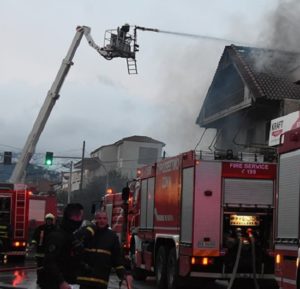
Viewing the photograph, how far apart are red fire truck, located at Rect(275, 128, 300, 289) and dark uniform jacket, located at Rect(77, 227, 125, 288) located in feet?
8.61

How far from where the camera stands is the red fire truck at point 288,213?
7.68m

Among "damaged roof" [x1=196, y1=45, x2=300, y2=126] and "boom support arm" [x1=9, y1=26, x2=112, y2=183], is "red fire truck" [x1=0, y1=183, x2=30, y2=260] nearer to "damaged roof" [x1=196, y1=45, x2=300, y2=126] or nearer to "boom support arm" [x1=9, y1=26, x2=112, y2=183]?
"boom support arm" [x1=9, y1=26, x2=112, y2=183]

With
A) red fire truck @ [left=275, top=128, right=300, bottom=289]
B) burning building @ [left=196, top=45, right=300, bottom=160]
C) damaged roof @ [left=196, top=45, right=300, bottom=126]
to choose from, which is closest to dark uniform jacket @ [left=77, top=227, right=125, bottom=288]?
red fire truck @ [left=275, top=128, right=300, bottom=289]

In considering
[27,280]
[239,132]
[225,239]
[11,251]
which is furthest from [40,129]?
[225,239]

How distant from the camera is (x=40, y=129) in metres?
24.0

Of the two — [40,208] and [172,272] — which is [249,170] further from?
[40,208]

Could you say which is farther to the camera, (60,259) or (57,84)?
(57,84)

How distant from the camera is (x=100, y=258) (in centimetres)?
585

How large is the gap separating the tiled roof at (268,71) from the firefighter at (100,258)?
37.8 feet

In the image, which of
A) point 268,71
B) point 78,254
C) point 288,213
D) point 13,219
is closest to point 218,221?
point 288,213

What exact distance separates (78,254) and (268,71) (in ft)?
49.1

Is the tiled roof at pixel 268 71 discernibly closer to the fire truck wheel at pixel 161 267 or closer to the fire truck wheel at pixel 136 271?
the fire truck wheel at pixel 136 271

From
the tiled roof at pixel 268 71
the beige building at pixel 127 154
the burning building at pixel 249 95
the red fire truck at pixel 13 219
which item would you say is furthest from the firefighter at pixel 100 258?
the beige building at pixel 127 154

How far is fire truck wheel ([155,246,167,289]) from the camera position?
11898mm
